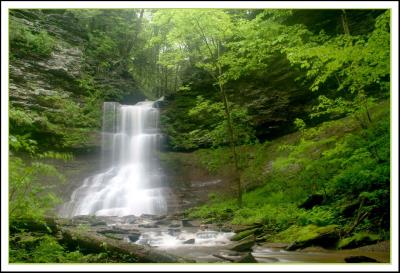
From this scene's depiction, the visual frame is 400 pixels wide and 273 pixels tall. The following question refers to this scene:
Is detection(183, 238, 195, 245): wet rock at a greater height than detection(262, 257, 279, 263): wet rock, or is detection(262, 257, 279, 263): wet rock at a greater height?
detection(262, 257, 279, 263): wet rock

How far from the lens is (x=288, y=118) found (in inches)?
511


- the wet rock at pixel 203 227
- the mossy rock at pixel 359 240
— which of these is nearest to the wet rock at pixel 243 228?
the wet rock at pixel 203 227

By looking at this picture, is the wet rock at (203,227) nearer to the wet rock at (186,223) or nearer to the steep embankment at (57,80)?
the wet rock at (186,223)

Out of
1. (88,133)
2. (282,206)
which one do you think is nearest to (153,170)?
(88,133)

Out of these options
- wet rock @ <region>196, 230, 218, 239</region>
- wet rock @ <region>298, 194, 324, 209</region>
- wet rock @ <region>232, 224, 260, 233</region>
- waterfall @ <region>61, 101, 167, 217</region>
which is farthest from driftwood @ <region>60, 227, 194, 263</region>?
waterfall @ <region>61, 101, 167, 217</region>

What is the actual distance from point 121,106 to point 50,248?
12.4 metres

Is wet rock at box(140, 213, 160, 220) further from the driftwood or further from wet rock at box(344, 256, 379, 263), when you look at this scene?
wet rock at box(344, 256, 379, 263)

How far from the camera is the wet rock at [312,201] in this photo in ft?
23.9

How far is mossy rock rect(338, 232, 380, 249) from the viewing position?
5.25 m

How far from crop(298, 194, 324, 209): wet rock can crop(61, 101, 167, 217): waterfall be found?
537 cm

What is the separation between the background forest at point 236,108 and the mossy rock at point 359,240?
0.7 inches

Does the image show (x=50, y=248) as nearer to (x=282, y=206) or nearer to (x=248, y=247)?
(x=248, y=247)

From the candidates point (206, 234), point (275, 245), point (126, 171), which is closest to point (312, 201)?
point (275, 245)

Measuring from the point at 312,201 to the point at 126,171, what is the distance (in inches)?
333
